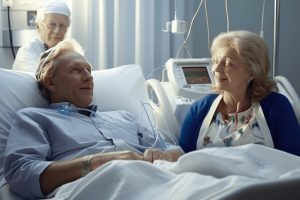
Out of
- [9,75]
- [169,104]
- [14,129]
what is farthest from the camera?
[169,104]

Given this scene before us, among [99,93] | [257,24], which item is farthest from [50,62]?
[257,24]

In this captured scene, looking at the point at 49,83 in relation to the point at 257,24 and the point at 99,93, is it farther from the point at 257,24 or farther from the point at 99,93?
the point at 257,24

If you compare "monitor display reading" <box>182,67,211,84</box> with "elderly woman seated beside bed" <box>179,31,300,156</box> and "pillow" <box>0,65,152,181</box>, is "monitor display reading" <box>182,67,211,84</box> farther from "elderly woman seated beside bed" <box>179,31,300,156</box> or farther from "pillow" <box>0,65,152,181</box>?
"elderly woman seated beside bed" <box>179,31,300,156</box>

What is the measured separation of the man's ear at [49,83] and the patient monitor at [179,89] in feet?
1.89

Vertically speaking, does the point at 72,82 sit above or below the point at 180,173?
above

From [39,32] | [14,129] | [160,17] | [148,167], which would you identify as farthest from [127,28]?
[148,167]

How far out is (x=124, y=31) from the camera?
11.2ft

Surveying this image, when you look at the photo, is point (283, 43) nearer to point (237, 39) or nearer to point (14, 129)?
point (237, 39)

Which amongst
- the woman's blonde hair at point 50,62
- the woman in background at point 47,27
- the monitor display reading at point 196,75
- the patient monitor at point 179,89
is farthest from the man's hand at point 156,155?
the woman in background at point 47,27

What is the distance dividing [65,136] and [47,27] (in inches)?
60.9

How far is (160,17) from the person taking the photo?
139 inches

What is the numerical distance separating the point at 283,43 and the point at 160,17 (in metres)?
1.21

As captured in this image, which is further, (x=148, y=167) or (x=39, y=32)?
(x=39, y=32)

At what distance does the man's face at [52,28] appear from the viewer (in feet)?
10.3
